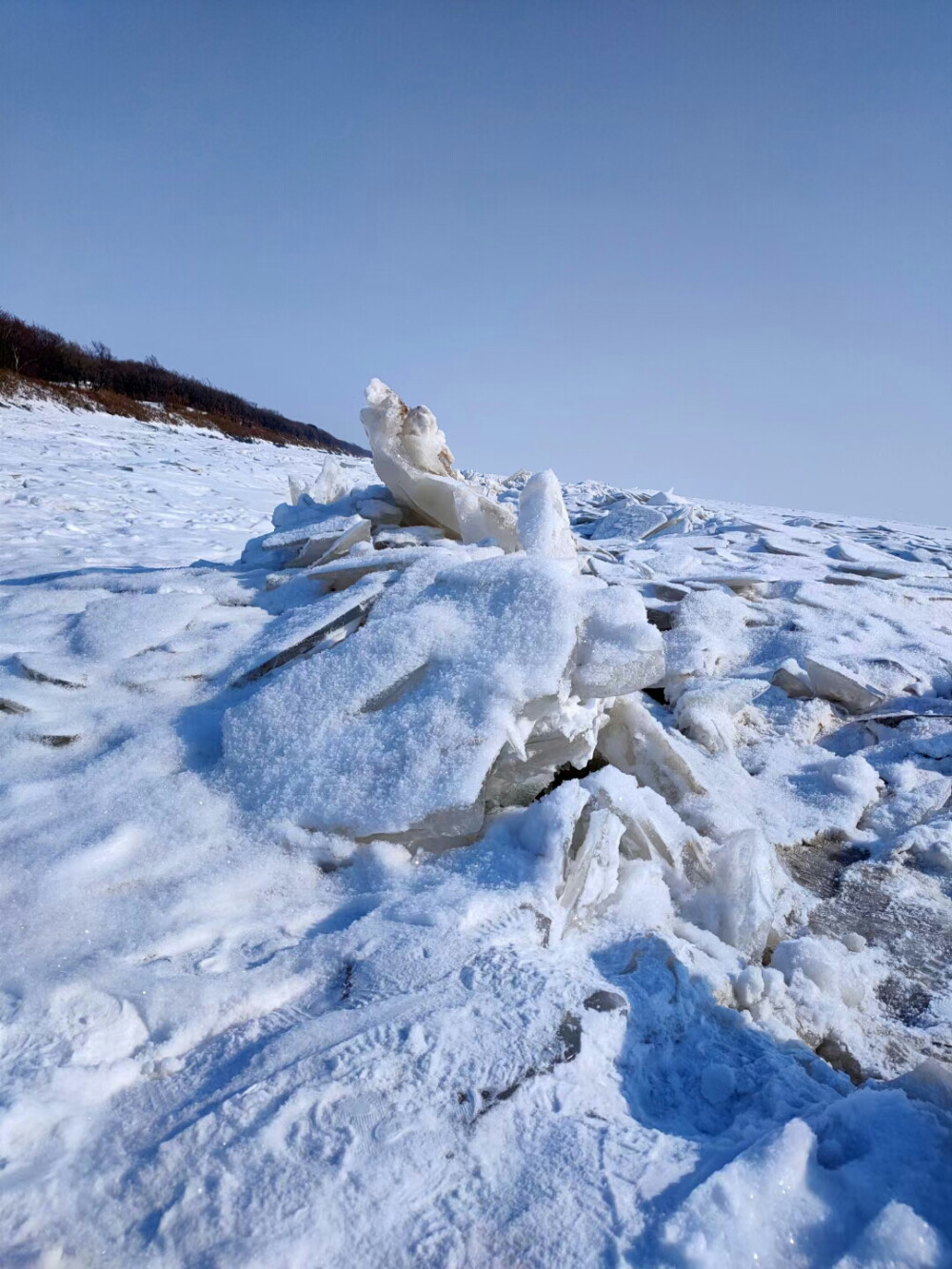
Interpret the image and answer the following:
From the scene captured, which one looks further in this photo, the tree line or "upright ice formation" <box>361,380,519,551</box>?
the tree line

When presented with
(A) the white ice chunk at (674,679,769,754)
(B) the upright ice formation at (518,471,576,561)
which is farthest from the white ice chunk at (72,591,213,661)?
(A) the white ice chunk at (674,679,769,754)

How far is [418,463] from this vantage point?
3137 mm

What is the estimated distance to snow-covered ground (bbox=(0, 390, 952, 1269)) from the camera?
795 mm

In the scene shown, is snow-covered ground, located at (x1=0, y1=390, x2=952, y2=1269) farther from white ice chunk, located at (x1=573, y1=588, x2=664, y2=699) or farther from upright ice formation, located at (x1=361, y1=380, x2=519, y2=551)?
upright ice formation, located at (x1=361, y1=380, x2=519, y2=551)

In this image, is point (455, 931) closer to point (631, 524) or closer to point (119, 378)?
point (631, 524)

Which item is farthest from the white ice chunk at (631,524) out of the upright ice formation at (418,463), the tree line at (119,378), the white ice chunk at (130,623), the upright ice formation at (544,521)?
the tree line at (119,378)

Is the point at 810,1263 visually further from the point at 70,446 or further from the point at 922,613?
the point at 70,446

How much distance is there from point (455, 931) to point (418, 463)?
2340 mm

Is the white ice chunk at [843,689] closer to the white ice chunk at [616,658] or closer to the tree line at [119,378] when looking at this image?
the white ice chunk at [616,658]

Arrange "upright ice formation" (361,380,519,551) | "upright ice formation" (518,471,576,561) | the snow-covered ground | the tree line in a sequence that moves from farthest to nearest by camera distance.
→ the tree line
"upright ice formation" (361,380,519,551)
"upright ice formation" (518,471,576,561)
the snow-covered ground

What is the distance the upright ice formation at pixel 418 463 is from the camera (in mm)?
2979

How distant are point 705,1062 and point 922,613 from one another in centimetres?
349

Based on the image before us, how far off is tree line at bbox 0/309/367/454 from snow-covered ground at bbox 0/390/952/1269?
627 inches

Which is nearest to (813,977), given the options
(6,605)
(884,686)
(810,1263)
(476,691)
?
(810,1263)
